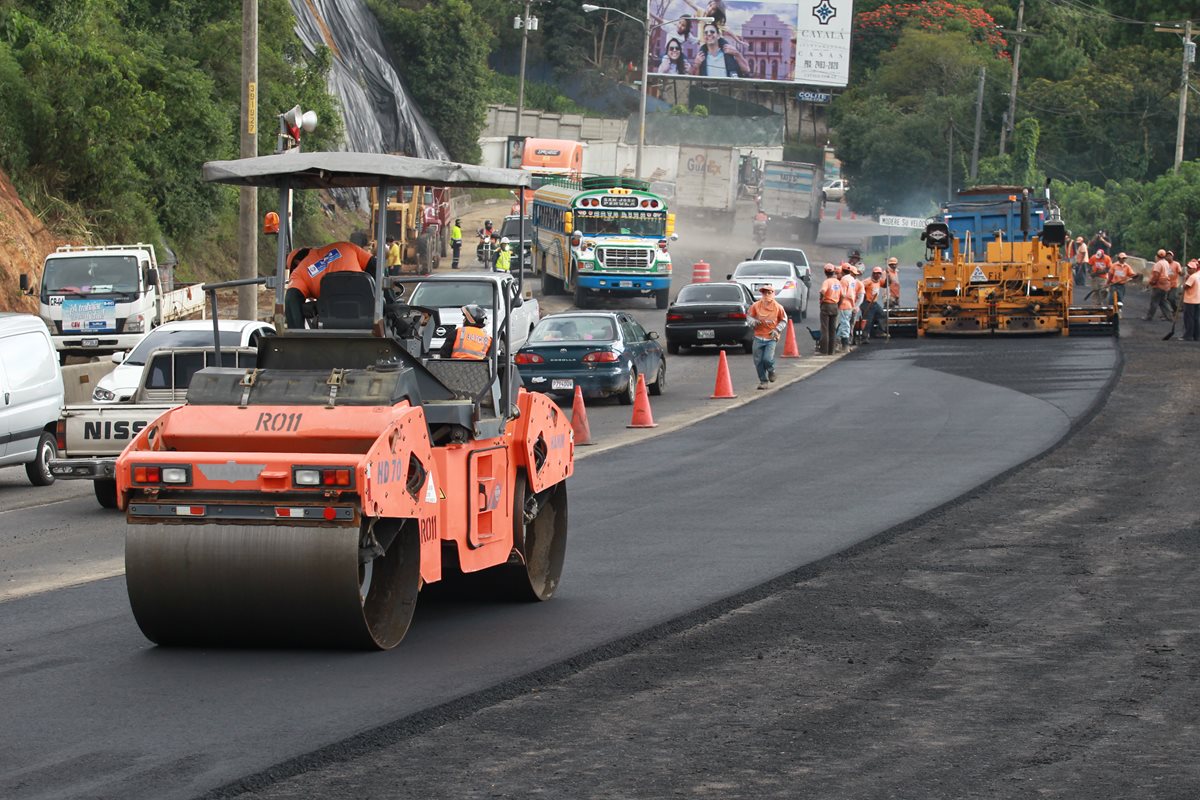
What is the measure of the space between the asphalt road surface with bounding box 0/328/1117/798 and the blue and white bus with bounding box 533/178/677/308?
22962 mm

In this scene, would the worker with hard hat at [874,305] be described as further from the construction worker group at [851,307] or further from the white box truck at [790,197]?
Answer: the white box truck at [790,197]

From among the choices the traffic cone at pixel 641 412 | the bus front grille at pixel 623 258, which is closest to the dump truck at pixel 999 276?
the bus front grille at pixel 623 258

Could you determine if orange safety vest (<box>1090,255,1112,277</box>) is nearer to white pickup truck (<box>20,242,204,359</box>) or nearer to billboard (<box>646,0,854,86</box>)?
white pickup truck (<box>20,242,204,359</box>)

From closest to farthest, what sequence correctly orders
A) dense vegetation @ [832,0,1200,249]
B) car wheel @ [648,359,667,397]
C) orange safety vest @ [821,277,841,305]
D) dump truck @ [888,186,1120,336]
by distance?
1. car wheel @ [648,359,667,397]
2. orange safety vest @ [821,277,841,305]
3. dump truck @ [888,186,1120,336]
4. dense vegetation @ [832,0,1200,249]

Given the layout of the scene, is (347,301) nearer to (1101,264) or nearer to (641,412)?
(641,412)

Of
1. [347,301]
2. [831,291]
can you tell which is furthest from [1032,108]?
[347,301]

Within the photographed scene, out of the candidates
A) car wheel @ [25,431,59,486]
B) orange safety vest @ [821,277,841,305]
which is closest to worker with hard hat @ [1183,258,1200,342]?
orange safety vest @ [821,277,841,305]

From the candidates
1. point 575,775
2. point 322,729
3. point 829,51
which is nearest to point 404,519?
point 322,729

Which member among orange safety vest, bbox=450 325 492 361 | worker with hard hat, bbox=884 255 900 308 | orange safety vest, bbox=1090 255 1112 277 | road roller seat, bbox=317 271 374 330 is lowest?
worker with hard hat, bbox=884 255 900 308

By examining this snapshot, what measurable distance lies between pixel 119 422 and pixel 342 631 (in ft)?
28.2

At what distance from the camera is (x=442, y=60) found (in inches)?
3282

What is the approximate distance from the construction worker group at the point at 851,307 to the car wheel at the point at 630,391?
7.83 m

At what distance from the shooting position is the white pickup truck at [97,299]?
32000 mm

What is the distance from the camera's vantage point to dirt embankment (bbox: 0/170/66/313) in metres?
34.9
